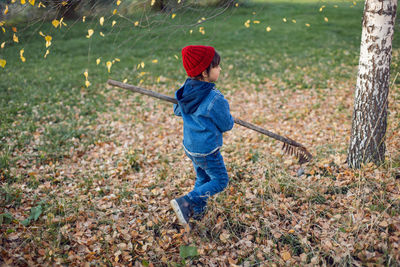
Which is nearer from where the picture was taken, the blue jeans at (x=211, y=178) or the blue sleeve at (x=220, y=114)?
the blue sleeve at (x=220, y=114)

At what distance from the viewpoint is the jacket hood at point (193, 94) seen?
296 cm

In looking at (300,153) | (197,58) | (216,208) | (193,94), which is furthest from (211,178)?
(300,153)

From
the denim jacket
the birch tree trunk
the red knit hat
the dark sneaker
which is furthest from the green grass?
the dark sneaker

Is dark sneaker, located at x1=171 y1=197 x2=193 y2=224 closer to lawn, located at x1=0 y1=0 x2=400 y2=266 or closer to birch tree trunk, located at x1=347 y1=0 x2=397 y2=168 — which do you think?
lawn, located at x1=0 y1=0 x2=400 y2=266

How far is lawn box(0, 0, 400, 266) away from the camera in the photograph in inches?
120

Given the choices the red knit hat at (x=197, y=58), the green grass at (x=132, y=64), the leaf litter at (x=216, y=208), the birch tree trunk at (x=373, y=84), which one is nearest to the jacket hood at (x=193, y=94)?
the red knit hat at (x=197, y=58)

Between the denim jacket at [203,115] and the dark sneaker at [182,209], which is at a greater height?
the denim jacket at [203,115]

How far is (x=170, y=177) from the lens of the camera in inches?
177

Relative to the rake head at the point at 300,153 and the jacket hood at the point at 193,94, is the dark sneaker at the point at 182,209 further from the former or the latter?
the rake head at the point at 300,153

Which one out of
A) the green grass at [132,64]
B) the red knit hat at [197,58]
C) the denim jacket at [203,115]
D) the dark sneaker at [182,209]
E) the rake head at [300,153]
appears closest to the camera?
the red knit hat at [197,58]

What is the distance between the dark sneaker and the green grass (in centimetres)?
179

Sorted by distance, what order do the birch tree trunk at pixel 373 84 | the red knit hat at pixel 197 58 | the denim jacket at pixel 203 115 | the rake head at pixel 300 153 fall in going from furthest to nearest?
the rake head at pixel 300 153 < the birch tree trunk at pixel 373 84 < the denim jacket at pixel 203 115 < the red knit hat at pixel 197 58

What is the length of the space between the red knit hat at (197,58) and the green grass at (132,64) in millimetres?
818

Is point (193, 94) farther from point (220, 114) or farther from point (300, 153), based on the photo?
point (300, 153)
